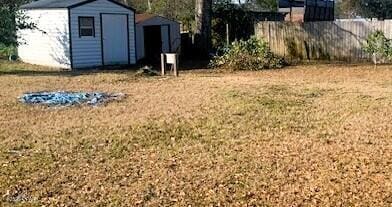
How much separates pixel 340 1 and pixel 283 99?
47080 millimetres

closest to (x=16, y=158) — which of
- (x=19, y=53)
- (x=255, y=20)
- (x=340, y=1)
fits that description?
(x=19, y=53)

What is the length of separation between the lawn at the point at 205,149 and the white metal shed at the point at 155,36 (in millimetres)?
Result: 11296

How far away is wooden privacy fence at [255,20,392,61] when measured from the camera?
2128 cm

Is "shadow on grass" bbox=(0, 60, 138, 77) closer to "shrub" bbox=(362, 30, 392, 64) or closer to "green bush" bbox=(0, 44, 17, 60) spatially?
"green bush" bbox=(0, 44, 17, 60)

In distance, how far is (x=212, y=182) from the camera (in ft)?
19.3

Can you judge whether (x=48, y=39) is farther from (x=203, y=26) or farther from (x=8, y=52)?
(x=203, y=26)

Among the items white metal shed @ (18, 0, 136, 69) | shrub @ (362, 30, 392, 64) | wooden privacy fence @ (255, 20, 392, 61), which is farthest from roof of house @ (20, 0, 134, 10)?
shrub @ (362, 30, 392, 64)

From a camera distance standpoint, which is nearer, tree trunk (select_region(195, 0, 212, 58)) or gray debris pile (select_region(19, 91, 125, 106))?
gray debris pile (select_region(19, 91, 125, 106))

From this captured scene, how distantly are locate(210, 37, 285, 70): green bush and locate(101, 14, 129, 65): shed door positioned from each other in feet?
12.6

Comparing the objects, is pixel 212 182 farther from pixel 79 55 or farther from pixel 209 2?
pixel 209 2

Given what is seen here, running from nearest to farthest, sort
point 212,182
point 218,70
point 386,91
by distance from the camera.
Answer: point 212,182
point 386,91
point 218,70

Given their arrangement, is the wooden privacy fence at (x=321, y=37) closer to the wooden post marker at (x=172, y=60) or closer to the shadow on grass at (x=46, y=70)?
the shadow on grass at (x=46, y=70)

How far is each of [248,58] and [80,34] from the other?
6.20 meters

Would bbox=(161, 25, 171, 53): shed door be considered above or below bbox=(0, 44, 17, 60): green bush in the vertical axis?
above
